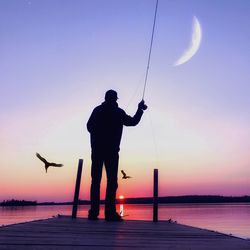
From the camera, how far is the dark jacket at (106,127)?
812 cm

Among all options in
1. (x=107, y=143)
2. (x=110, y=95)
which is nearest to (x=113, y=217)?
(x=107, y=143)

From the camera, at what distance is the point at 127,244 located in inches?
148

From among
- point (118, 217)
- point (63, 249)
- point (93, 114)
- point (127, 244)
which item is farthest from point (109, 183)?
point (63, 249)

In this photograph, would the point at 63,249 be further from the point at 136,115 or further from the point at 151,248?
the point at 136,115

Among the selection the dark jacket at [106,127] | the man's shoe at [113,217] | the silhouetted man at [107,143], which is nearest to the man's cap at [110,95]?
the silhouetted man at [107,143]

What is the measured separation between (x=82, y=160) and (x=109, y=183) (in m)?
1.96

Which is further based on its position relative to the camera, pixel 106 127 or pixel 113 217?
pixel 106 127

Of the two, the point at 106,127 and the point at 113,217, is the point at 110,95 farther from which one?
the point at 113,217

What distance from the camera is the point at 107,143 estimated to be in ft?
26.7

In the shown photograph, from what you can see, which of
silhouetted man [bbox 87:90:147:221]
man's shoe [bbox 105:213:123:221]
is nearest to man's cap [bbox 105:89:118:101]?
silhouetted man [bbox 87:90:147:221]

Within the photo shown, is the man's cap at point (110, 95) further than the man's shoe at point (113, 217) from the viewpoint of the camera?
Yes

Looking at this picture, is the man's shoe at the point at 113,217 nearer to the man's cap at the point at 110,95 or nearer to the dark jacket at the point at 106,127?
the dark jacket at the point at 106,127

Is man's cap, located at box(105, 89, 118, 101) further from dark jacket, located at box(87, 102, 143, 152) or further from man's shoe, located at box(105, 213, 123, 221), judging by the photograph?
man's shoe, located at box(105, 213, 123, 221)

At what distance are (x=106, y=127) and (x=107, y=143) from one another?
363mm
